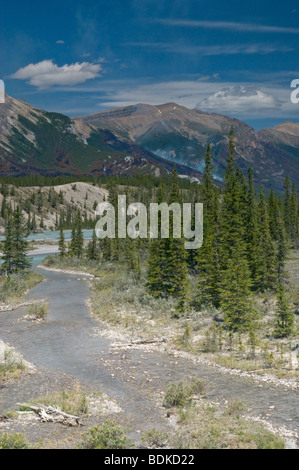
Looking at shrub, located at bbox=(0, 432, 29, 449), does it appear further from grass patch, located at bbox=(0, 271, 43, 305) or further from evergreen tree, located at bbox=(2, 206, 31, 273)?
evergreen tree, located at bbox=(2, 206, 31, 273)

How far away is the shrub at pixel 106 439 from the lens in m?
15.8

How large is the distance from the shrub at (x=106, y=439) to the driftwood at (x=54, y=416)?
6.77 feet

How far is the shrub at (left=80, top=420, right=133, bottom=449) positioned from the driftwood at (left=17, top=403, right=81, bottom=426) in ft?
6.77

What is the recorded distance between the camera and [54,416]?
1894cm

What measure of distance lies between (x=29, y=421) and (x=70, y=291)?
37.4 m

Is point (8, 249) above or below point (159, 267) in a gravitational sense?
above

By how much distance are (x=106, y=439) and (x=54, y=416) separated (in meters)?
3.98

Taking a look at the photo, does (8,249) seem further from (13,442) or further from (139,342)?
(13,442)

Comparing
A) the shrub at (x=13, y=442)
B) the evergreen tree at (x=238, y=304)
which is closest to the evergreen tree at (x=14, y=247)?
the evergreen tree at (x=238, y=304)

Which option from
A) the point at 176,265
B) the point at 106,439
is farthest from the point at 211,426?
the point at 176,265

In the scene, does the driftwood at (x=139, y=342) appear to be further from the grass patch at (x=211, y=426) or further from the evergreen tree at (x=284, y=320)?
the grass patch at (x=211, y=426)
